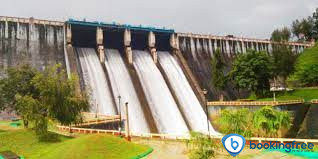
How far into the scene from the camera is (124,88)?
60125 millimetres

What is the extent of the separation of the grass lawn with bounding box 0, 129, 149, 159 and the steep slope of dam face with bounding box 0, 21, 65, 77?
26.9 metres

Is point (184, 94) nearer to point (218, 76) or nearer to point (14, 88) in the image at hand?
point (218, 76)

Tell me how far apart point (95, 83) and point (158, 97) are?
11.7 m

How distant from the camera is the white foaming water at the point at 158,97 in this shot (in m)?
55.3

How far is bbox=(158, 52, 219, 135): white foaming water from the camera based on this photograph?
58.3 metres

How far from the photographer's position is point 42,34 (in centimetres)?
6178

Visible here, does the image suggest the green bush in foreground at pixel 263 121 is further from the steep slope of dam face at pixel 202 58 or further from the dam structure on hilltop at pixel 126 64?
the steep slope of dam face at pixel 202 58

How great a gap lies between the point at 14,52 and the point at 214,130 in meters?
37.4

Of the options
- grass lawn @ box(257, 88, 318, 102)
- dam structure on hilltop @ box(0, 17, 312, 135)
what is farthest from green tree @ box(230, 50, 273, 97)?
dam structure on hilltop @ box(0, 17, 312, 135)

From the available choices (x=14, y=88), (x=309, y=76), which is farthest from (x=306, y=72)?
(x=14, y=88)

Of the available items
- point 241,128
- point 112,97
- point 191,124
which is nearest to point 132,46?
point 112,97

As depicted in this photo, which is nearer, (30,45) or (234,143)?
(234,143)

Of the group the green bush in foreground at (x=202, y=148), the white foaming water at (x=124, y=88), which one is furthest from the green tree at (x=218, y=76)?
the green bush in foreground at (x=202, y=148)

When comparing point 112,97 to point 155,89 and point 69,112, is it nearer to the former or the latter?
point 155,89
